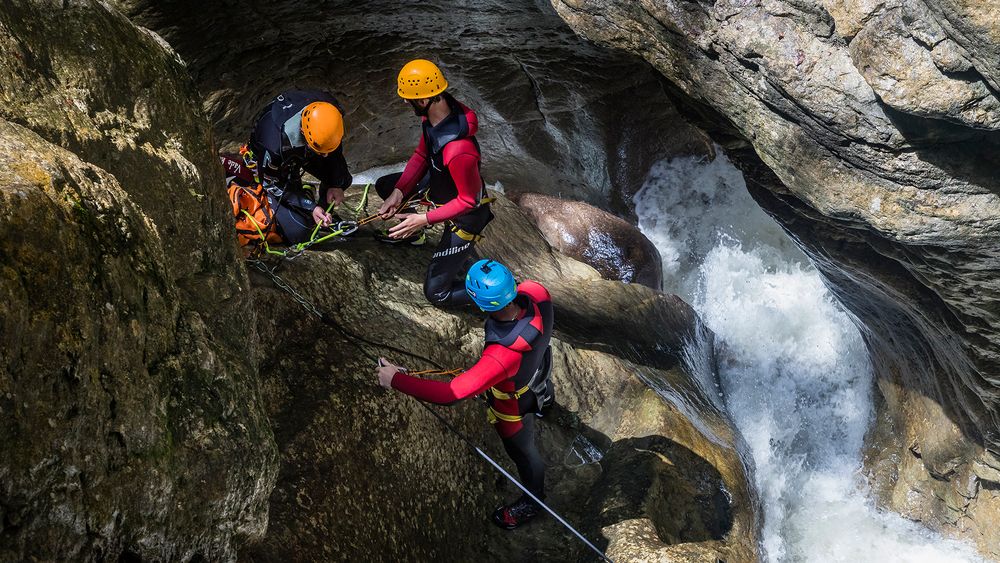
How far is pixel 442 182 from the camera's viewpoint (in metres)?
6.46

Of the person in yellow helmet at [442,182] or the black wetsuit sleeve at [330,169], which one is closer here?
the person in yellow helmet at [442,182]

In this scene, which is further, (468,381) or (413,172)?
(413,172)

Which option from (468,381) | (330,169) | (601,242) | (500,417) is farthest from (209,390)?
(601,242)

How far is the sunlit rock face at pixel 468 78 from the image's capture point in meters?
8.43

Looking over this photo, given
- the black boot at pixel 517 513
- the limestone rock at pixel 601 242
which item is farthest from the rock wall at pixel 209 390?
the limestone rock at pixel 601 242

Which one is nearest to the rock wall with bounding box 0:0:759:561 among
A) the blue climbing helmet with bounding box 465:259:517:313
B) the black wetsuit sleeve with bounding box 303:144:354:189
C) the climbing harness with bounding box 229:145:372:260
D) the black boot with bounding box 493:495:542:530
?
the black boot with bounding box 493:495:542:530

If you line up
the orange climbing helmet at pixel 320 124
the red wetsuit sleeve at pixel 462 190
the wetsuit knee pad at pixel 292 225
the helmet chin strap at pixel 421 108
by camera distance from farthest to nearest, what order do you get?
the wetsuit knee pad at pixel 292 225 < the red wetsuit sleeve at pixel 462 190 < the helmet chin strap at pixel 421 108 < the orange climbing helmet at pixel 320 124

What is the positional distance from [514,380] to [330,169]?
7.71 feet

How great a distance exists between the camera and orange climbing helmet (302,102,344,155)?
18.0 ft

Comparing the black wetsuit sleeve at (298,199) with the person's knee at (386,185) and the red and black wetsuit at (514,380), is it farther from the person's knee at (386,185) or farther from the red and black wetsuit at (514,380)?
the red and black wetsuit at (514,380)

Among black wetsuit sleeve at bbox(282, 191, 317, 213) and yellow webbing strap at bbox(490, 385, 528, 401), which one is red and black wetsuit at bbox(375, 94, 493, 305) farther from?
yellow webbing strap at bbox(490, 385, 528, 401)

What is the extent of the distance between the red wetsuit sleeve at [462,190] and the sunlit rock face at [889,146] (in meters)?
1.90

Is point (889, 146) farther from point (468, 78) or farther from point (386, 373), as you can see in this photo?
point (468, 78)

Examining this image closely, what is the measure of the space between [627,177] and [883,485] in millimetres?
5921
